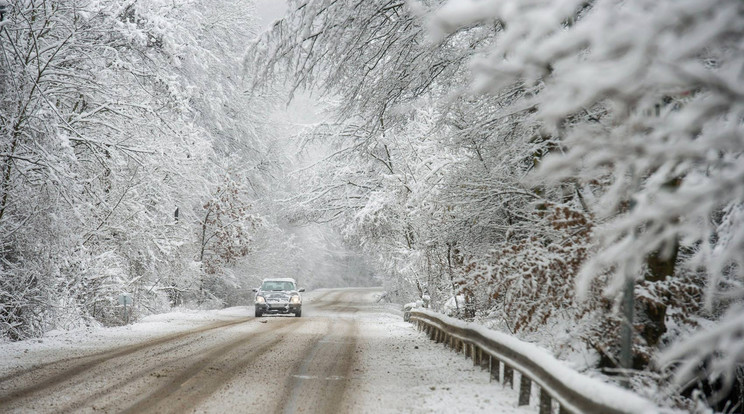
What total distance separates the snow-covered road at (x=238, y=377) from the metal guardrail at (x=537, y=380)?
0.22 m

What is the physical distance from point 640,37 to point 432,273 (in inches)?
637

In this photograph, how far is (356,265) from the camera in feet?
292

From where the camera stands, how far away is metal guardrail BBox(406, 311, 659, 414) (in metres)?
3.92

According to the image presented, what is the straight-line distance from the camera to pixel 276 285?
25562mm

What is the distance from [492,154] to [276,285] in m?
16.1

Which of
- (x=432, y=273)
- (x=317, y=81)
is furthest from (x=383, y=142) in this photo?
(x=317, y=81)

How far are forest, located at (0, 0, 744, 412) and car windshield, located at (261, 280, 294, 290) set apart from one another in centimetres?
436

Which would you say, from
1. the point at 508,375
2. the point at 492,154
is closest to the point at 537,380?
the point at 508,375

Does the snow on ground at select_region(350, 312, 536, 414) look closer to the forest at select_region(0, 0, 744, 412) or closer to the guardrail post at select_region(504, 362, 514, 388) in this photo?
the guardrail post at select_region(504, 362, 514, 388)

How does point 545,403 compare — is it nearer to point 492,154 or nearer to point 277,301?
point 492,154

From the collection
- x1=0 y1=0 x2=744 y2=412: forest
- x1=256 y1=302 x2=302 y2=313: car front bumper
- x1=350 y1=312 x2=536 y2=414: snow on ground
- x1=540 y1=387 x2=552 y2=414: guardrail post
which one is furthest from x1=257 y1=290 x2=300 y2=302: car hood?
x1=540 y1=387 x2=552 y2=414: guardrail post

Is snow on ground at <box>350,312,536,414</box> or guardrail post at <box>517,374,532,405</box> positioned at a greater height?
guardrail post at <box>517,374,532,405</box>

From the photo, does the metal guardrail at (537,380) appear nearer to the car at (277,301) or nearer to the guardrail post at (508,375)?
the guardrail post at (508,375)

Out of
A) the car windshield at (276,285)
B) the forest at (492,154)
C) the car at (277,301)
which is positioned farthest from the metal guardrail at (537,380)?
the car windshield at (276,285)
